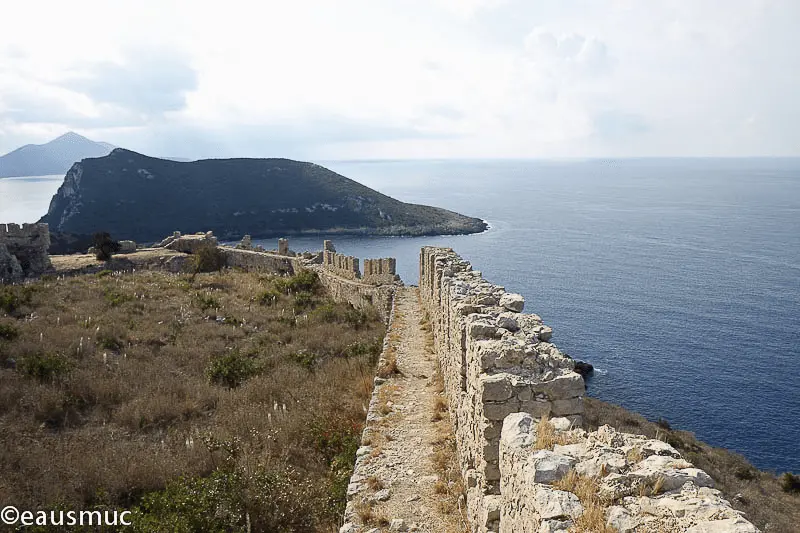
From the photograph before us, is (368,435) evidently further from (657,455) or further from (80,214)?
(80,214)

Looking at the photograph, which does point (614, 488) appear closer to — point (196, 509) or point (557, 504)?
point (557, 504)

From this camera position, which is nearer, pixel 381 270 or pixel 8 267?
pixel 381 270

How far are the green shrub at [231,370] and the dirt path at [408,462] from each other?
3501mm

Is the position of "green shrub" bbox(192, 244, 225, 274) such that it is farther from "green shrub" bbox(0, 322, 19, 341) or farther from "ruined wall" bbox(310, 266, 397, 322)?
Answer: "green shrub" bbox(0, 322, 19, 341)

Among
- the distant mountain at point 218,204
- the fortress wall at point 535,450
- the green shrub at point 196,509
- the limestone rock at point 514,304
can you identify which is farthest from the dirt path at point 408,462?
the distant mountain at point 218,204

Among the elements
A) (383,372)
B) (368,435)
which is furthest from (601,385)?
(368,435)

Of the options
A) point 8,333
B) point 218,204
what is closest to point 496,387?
point 8,333

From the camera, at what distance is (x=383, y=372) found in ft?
36.8

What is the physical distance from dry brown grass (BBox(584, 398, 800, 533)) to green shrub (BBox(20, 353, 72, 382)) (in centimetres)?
1430

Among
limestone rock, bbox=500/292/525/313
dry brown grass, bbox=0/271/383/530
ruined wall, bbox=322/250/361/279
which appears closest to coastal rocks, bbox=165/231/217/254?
ruined wall, bbox=322/250/361/279

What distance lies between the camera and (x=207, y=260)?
2958 cm

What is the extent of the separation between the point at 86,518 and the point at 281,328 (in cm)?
1027

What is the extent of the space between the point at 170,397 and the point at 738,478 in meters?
23.9

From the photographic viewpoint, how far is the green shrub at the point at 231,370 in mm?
12336
